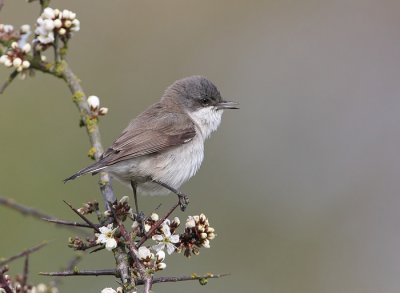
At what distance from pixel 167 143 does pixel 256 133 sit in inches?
160

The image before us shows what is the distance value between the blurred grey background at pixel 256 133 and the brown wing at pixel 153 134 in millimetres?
1303

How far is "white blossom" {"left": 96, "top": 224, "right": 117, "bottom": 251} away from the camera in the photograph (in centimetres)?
292

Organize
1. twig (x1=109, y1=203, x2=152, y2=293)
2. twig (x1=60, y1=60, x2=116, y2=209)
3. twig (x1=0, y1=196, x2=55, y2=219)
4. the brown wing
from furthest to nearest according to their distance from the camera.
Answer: the brown wing → twig (x1=60, y1=60, x2=116, y2=209) → twig (x1=109, y1=203, x2=152, y2=293) → twig (x1=0, y1=196, x2=55, y2=219)

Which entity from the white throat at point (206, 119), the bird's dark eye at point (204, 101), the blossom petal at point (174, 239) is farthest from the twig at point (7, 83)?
the bird's dark eye at point (204, 101)

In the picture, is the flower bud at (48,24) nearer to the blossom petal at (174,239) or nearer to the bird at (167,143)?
the bird at (167,143)

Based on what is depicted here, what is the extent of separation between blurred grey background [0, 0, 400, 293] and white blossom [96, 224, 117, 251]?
2.84m

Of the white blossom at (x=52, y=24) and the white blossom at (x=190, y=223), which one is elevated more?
the white blossom at (x=52, y=24)

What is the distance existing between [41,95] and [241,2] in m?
4.12

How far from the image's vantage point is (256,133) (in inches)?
352

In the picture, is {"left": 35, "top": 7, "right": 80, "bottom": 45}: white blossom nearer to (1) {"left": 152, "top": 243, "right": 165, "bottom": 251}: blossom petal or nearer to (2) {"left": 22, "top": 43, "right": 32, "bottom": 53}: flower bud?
(2) {"left": 22, "top": 43, "right": 32, "bottom": 53}: flower bud

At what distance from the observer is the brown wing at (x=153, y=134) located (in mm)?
4660

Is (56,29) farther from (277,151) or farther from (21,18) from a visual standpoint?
(277,151)

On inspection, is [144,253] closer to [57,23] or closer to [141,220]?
[141,220]

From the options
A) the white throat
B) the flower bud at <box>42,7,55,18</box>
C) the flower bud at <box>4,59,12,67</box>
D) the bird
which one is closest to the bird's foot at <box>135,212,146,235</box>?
the bird
